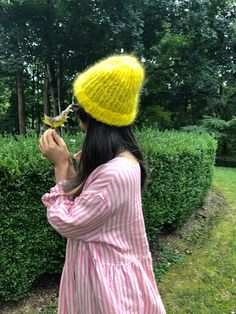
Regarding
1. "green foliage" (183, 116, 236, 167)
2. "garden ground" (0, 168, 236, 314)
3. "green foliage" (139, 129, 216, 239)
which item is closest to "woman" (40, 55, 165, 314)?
"garden ground" (0, 168, 236, 314)

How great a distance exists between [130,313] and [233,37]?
15419 millimetres

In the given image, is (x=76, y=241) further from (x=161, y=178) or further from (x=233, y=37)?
(x=233, y=37)

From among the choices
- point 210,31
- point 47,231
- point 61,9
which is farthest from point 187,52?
point 47,231

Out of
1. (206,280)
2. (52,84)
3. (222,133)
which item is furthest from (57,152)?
(222,133)

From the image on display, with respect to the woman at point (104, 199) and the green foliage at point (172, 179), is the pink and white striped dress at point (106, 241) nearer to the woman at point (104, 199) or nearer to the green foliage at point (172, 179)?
the woman at point (104, 199)

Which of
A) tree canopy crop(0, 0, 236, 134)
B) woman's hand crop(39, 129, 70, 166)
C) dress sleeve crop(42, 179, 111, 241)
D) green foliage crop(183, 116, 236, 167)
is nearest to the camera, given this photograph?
dress sleeve crop(42, 179, 111, 241)

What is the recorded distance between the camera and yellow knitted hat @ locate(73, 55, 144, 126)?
139 centimetres

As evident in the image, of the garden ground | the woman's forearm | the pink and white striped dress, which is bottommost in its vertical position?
the garden ground

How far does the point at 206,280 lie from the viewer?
430 centimetres

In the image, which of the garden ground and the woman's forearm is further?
the garden ground

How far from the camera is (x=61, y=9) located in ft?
45.8

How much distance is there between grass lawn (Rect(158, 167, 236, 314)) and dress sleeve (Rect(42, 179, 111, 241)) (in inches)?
103

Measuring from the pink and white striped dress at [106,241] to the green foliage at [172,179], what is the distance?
2.77 meters

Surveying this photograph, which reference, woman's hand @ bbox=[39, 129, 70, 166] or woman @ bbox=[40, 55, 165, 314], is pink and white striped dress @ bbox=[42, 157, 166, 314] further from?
woman's hand @ bbox=[39, 129, 70, 166]
